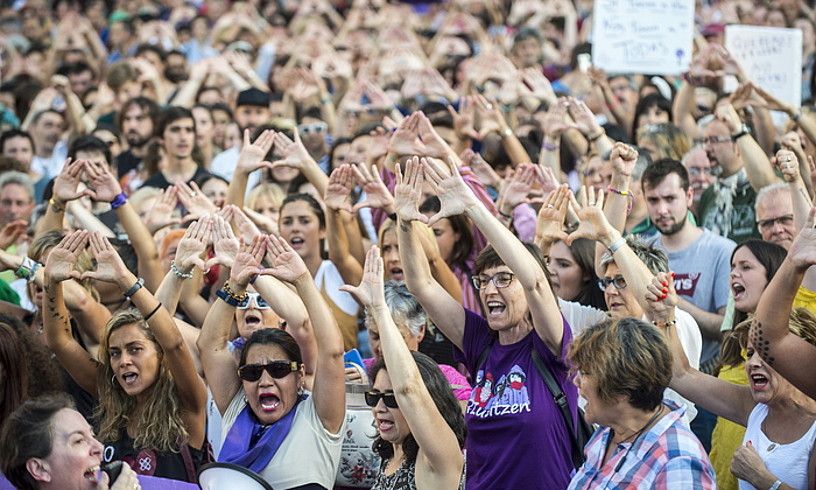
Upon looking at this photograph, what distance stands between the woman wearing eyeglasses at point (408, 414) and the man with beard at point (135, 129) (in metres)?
5.75

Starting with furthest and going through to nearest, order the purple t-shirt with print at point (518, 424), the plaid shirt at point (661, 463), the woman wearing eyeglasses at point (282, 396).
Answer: the woman wearing eyeglasses at point (282, 396), the purple t-shirt with print at point (518, 424), the plaid shirt at point (661, 463)

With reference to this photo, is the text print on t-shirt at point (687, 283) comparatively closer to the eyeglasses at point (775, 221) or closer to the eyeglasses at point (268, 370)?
the eyeglasses at point (775, 221)

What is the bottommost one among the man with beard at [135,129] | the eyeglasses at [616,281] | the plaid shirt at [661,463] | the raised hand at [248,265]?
the man with beard at [135,129]

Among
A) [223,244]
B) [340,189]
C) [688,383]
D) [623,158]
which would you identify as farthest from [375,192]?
[688,383]

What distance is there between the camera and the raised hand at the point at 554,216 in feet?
20.3

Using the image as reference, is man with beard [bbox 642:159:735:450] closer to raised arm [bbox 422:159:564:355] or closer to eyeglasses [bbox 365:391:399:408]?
raised arm [bbox 422:159:564:355]

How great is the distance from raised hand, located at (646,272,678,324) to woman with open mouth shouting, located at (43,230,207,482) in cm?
191

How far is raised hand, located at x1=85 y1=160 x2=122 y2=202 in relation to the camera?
686 cm

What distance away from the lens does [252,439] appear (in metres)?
5.16

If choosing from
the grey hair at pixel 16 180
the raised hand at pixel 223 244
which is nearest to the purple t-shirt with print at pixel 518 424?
the raised hand at pixel 223 244

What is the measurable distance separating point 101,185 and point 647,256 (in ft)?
9.35

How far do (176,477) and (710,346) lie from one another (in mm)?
2712

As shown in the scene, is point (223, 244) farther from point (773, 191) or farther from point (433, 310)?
point (773, 191)

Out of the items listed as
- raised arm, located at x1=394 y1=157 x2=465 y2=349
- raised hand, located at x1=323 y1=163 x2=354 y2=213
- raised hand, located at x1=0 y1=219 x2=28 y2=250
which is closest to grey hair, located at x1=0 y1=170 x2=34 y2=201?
raised hand, located at x1=0 y1=219 x2=28 y2=250
